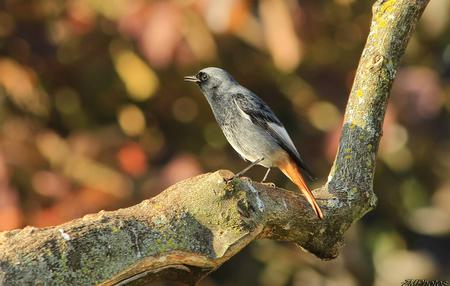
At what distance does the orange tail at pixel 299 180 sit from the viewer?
3.02m

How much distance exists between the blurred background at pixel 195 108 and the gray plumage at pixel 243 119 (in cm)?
139

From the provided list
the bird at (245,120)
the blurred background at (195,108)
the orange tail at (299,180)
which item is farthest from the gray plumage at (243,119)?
the blurred background at (195,108)

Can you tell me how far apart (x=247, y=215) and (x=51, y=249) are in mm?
552

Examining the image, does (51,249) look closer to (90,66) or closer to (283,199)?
(283,199)

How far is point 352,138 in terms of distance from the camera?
3.29m

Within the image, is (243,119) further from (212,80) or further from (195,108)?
(195,108)

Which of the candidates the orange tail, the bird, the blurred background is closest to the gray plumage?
the bird

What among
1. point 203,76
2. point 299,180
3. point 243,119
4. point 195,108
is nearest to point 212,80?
point 203,76

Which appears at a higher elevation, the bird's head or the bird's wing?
the bird's head

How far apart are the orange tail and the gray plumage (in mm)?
140

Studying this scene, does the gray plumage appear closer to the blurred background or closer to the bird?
the bird

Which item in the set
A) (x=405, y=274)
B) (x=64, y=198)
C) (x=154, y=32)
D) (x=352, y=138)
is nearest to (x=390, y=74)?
(x=352, y=138)

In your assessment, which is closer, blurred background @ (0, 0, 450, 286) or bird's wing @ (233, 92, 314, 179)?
bird's wing @ (233, 92, 314, 179)

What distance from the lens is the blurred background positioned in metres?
6.08
